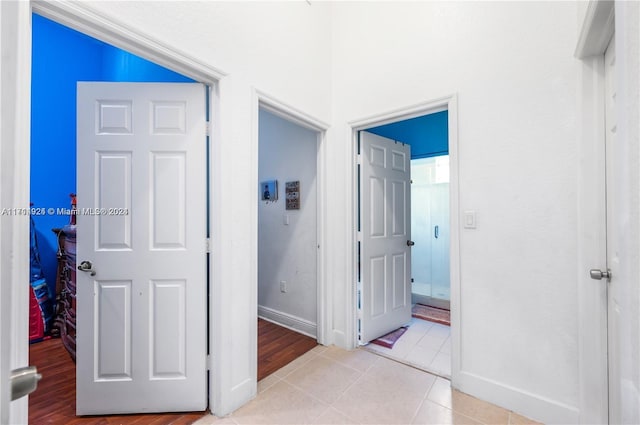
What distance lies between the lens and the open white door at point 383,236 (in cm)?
252

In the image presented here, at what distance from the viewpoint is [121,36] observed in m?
1.24

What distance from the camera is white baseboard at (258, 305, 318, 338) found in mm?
2740

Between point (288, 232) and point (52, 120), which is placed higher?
point (52, 120)

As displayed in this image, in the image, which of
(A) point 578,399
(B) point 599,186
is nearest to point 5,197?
(B) point 599,186

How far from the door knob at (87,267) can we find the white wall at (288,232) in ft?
5.73

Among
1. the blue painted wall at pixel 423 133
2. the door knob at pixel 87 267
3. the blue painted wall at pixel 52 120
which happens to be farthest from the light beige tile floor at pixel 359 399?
the blue painted wall at pixel 52 120

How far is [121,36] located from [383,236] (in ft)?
7.87

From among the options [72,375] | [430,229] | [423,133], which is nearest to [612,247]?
[423,133]

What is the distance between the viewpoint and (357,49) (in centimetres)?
241

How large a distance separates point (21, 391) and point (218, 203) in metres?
1.33

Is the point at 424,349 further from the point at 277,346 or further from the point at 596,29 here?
the point at 596,29

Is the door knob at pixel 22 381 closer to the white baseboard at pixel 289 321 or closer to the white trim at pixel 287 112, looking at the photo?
the white trim at pixel 287 112

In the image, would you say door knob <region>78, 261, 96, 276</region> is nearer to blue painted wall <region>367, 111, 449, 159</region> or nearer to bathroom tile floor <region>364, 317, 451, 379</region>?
bathroom tile floor <region>364, 317, 451, 379</region>

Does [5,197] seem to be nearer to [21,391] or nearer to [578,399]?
[21,391]
